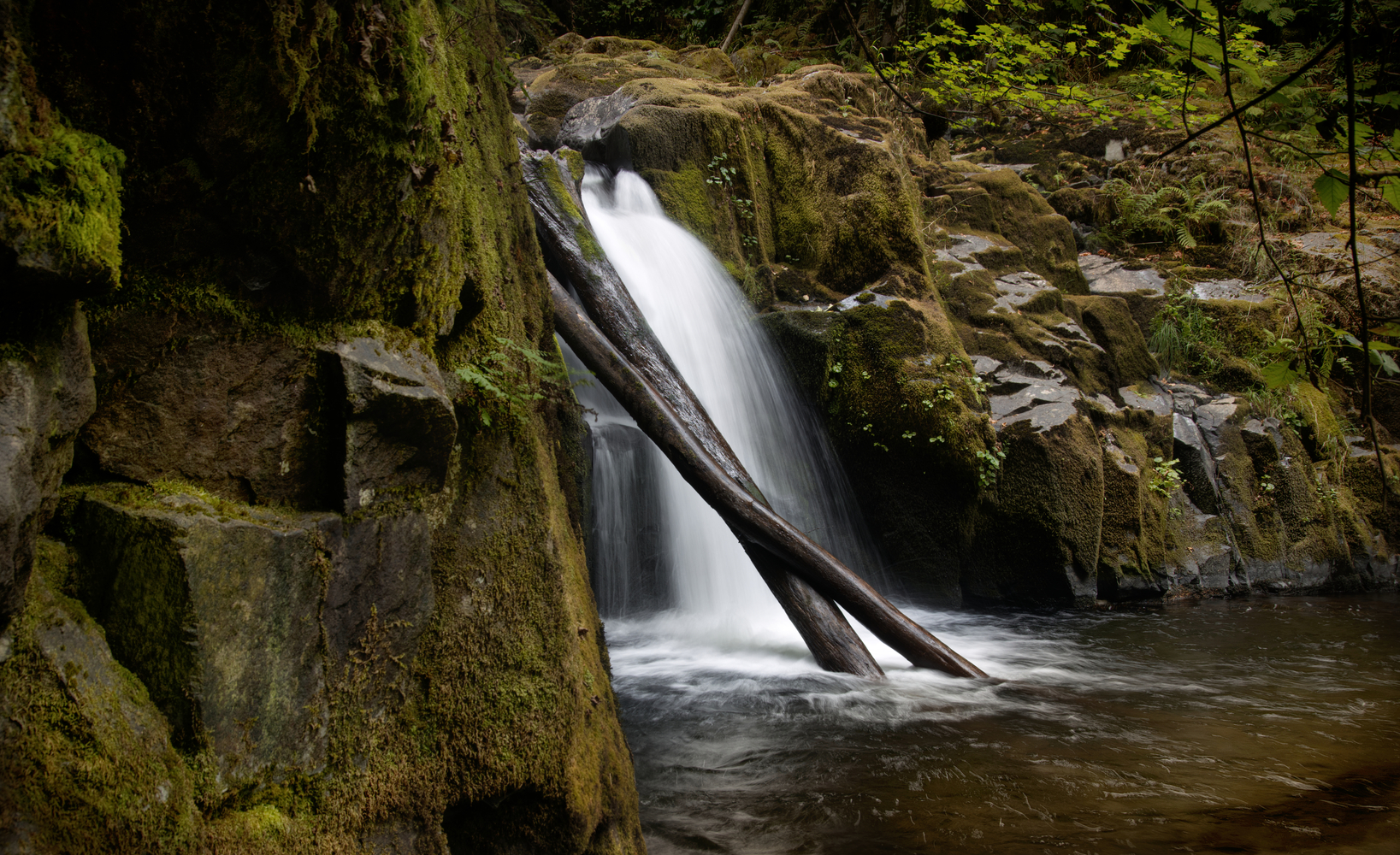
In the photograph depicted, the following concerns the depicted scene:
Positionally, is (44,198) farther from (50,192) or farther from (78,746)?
(78,746)

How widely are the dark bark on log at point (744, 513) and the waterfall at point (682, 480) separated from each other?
4.11 ft

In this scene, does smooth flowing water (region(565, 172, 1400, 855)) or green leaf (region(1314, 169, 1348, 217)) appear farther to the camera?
smooth flowing water (region(565, 172, 1400, 855))

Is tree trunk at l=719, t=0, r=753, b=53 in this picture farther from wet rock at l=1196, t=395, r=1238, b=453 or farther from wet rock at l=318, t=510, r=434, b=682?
wet rock at l=318, t=510, r=434, b=682

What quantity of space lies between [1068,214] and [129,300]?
12003 millimetres

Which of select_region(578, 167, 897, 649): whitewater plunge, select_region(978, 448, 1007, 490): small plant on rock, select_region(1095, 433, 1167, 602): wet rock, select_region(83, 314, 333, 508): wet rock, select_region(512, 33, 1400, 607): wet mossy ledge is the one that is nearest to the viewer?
select_region(83, 314, 333, 508): wet rock

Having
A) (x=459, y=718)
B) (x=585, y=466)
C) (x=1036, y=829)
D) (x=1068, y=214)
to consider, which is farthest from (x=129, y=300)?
(x=1068, y=214)

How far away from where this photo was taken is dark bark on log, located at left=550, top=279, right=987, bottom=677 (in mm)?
4852

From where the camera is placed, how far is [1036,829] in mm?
2939

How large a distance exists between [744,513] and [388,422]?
9.99ft

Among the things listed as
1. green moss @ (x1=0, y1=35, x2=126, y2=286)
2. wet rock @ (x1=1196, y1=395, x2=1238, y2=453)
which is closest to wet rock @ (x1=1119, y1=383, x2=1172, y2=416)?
wet rock @ (x1=1196, y1=395, x2=1238, y2=453)

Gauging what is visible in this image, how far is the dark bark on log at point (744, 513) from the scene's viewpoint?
15.9 feet

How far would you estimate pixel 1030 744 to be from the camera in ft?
12.5

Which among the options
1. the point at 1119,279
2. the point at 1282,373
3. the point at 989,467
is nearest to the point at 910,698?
the point at 989,467

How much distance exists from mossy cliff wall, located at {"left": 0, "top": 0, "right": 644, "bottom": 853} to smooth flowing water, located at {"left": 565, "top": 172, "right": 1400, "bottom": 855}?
1228 mm
